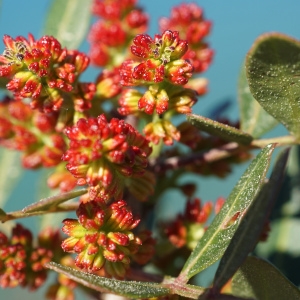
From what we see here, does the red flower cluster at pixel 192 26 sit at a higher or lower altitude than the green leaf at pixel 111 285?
higher

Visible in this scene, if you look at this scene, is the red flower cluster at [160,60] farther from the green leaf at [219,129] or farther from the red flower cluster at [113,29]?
the red flower cluster at [113,29]

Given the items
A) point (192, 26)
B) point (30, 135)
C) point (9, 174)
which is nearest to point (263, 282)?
point (30, 135)

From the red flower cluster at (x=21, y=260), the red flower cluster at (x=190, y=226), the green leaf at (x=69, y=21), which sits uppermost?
the green leaf at (x=69, y=21)

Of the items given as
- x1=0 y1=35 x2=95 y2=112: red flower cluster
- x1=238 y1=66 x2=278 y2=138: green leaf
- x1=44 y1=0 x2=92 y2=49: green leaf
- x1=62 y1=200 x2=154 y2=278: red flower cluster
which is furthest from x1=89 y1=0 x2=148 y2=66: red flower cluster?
x1=62 y1=200 x2=154 y2=278: red flower cluster

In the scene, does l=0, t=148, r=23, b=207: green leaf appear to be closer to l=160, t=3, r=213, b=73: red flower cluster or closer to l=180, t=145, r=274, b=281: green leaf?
l=160, t=3, r=213, b=73: red flower cluster

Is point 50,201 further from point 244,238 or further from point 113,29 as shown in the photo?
point 113,29

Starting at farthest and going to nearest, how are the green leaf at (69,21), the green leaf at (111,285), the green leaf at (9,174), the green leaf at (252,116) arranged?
the green leaf at (9,174)
the green leaf at (69,21)
the green leaf at (252,116)
the green leaf at (111,285)

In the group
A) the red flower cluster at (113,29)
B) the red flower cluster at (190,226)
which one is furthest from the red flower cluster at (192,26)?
the red flower cluster at (190,226)
